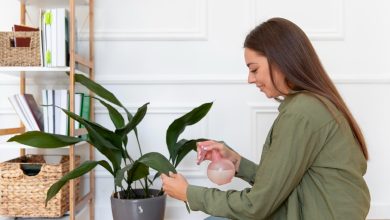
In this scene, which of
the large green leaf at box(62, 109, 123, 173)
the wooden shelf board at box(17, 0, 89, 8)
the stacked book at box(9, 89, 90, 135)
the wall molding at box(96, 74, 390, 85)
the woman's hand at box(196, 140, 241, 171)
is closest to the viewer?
the woman's hand at box(196, 140, 241, 171)

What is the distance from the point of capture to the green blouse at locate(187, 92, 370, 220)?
96 centimetres

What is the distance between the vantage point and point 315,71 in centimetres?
105

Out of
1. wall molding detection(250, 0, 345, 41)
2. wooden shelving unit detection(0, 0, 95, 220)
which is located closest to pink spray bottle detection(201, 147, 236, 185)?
wooden shelving unit detection(0, 0, 95, 220)

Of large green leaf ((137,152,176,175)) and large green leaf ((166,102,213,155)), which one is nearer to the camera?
large green leaf ((137,152,176,175))

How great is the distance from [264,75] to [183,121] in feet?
1.75

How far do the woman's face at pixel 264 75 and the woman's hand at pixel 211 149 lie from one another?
0.90ft

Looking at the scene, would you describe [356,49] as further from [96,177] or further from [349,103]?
[96,177]

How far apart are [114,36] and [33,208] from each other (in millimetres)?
903

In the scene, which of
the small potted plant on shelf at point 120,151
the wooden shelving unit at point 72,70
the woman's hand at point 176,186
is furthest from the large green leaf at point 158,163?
the wooden shelving unit at point 72,70

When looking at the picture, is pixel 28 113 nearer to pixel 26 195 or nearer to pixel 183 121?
pixel 26 195

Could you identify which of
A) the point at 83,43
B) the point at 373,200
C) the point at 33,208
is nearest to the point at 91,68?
the point at 83,43

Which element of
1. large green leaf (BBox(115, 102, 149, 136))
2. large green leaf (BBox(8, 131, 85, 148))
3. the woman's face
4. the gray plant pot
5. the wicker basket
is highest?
the wicker basket

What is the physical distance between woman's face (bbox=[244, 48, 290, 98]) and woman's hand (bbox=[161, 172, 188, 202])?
374 millimetres

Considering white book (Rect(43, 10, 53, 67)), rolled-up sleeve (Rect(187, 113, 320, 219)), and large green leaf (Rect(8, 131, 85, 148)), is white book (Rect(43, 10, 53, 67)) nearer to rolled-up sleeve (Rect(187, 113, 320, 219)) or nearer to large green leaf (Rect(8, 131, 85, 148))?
large green leaf (Rect(8, 131, 85, 148))
